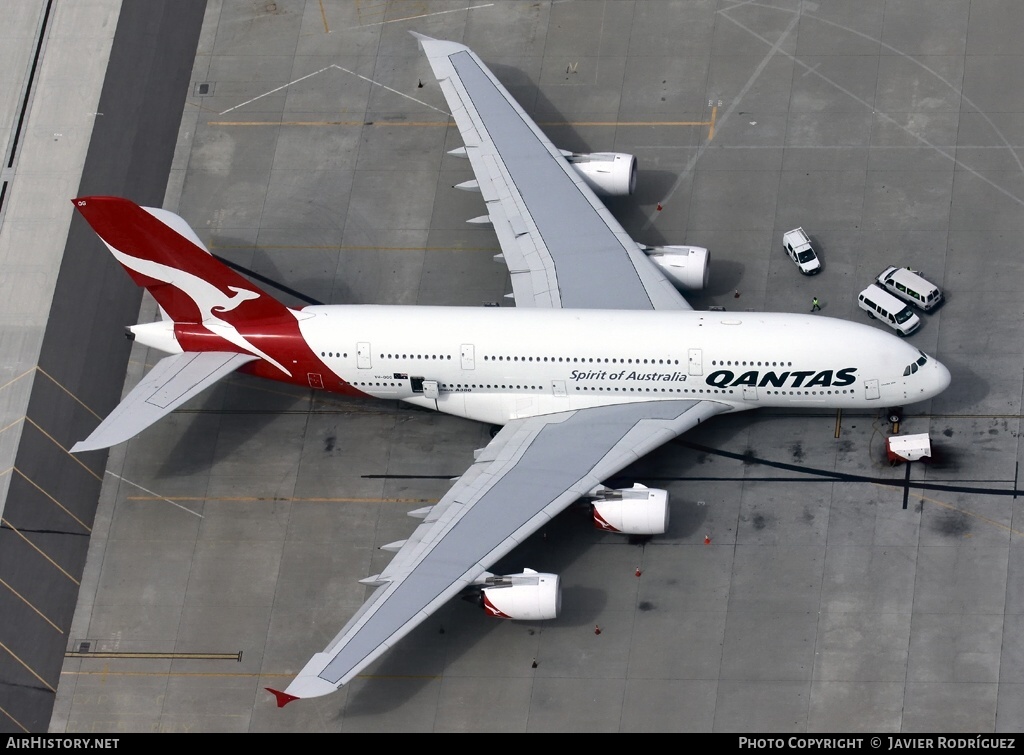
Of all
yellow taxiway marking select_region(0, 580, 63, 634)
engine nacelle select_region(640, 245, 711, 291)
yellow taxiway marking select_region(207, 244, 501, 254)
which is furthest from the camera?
yellow taxiway marking select_region(207, 244, 501, 254)

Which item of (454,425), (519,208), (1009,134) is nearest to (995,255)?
(1009,134)

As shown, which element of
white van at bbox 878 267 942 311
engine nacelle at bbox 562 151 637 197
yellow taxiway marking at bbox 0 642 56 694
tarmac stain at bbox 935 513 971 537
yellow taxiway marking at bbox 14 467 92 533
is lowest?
yellow taxiway marking at bbox 0 642 56 694

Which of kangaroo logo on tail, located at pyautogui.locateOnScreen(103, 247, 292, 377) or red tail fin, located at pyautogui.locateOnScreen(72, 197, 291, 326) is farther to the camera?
kangaroo logo on tail, located at pyautogui.locateOnScreen(103, 247, 292, 377)

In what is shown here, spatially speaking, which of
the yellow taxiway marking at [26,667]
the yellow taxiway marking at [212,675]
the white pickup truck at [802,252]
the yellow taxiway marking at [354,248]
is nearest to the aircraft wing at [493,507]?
the yellow taxiway marking at [212,675]

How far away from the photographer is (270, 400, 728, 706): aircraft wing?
4503 centimetres

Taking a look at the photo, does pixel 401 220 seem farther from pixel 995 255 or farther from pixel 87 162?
pixel 995 255

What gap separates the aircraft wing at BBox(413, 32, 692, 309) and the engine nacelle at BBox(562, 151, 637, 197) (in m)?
0.63

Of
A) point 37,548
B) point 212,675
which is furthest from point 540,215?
point 37,548

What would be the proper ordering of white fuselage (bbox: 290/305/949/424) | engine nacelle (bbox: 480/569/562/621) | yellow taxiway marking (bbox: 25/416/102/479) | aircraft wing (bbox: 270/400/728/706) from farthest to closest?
1. yellow taxiway marking (bbox: 25/416/102/479)
2. white fuselage (bbox: 290/305/949/424)
3. engine nacelle (bbox: 480/569/562/621)
4. aircraft wing (bbox: 270/400/728/706)

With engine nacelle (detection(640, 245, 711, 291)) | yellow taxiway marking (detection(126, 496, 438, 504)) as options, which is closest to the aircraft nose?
engine nacelle (detection(640, 245, 711, 291))

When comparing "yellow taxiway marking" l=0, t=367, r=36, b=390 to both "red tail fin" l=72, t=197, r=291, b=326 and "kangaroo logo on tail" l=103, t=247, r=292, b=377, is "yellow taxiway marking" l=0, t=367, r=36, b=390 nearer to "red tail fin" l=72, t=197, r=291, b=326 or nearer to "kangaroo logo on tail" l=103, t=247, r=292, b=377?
"red tail fin" l=72, t=197, r=291, b=326

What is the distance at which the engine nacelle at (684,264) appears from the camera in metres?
53.7

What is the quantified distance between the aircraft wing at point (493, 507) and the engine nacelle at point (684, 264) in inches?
213

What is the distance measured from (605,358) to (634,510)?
556cm
